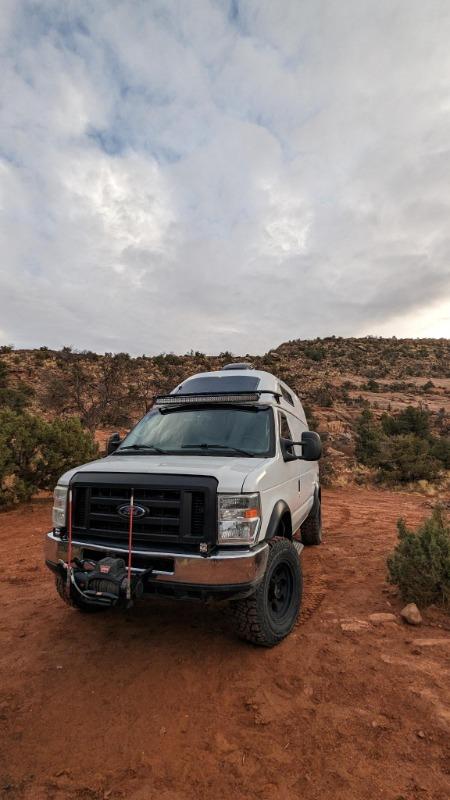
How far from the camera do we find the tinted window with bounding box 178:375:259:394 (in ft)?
17.5

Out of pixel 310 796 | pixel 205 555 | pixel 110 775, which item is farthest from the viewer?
pixel 205 555

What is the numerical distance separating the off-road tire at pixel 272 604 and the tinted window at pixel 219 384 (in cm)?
205

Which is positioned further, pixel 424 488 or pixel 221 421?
pixel 424 488

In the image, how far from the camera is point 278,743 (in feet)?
8.57

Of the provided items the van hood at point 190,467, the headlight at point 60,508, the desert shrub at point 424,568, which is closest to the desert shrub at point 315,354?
the desert shrub at point 424,568

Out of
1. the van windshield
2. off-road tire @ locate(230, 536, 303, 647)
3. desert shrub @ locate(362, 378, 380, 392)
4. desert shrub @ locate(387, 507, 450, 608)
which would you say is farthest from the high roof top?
desert shrub @ locate(362, 378, 380, 392)

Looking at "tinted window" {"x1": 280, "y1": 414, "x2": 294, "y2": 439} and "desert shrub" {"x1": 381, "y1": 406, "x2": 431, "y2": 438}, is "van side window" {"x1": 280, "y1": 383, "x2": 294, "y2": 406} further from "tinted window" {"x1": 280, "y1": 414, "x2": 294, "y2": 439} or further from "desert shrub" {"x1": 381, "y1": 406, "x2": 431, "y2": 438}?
"desert shrub" {"x1": 381, "y1": 406, "x2": 431, "y2": 438}

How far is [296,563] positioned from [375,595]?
4.56 feet

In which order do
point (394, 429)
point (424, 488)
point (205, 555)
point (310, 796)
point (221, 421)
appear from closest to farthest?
point (310, 796), point (205, 555), point (221, 421), point (424, 488), point (394, 429)

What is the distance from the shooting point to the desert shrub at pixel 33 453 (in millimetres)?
9602

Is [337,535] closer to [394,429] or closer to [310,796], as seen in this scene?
[310,796]

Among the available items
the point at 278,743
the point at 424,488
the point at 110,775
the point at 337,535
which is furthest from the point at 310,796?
the point at 424,488

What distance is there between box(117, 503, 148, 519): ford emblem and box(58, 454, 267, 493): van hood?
10.7 inches

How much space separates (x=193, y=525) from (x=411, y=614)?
95.8 inches
